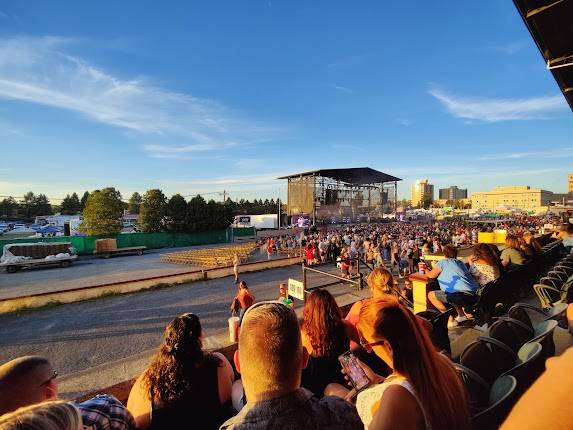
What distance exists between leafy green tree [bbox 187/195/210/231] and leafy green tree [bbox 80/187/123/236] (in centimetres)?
829

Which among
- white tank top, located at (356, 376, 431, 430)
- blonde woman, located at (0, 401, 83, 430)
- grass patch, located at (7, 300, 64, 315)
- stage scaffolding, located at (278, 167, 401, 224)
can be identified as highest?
stage scaffolding, located at (278, 167, 401, 224)

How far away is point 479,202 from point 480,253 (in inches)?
6805

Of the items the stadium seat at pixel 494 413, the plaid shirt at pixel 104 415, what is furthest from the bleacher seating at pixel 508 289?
the plaid shirt at pixel 104 415

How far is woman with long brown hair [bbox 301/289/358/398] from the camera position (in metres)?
2.57

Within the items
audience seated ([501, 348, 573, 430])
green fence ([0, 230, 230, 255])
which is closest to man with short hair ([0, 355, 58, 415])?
audience seated ([501, 348, 573, 430])

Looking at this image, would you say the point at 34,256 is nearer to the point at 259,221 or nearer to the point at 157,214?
the point at 157,214

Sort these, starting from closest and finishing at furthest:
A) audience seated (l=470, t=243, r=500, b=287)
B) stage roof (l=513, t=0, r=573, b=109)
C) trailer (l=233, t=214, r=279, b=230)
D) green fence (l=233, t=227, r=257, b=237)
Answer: audience seated (l=470, t=243, r=500, b=287) < stage roof (l=513, t=0, r=573, b=109) < green fence (l=233, t=227, r=257, b=237) < trailer (l=233, t=214, r=279, b=230)

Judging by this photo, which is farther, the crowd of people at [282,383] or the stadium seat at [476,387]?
the stadium seat at [476,387]

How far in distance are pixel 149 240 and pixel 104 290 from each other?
2696 cm

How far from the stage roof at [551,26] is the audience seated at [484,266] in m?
5.50

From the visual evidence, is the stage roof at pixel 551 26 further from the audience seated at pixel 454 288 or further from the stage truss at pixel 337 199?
the stage truss at pixel 337 199

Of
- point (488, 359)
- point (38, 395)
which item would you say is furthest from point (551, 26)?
point (38, 395)

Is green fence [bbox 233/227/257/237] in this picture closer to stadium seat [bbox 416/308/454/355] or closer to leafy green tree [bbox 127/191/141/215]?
stadium seat [bbox 416/308/454/355]

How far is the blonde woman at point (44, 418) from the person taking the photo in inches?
35.7
